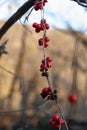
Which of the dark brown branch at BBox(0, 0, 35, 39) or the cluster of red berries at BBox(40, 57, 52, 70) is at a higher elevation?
the dark brown branch at BBox(0, 0, 35, 39)

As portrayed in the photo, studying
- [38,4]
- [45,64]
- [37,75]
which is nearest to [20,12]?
[38,4]

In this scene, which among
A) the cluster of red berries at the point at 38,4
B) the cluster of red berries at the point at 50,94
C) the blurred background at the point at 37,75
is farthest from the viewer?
the blurred background at the point at 37,75

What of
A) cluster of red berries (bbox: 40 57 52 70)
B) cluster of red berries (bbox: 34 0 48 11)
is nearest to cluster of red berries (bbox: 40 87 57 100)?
cluster of red berries (bbox: 40 57 52 70)

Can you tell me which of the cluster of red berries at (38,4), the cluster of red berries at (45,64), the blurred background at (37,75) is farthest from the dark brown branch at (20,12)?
the blurred background at (37,75)

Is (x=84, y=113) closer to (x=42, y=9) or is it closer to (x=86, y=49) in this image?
(x=86, y=49)

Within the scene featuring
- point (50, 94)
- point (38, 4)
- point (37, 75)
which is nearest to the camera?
point (50, 94)

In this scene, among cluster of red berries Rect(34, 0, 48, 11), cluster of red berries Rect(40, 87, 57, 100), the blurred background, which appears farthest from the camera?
the blurred background

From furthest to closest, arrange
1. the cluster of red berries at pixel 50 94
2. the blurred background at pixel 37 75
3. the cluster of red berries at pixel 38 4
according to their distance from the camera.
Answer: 1. the blurred background at pixel 37 75
2. the cluster of red berries at pixel 38 4
3. the cluster of red berries at pixel 50 94

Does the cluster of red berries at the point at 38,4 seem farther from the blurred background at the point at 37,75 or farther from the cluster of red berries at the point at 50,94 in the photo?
the blurred background at the point at 37,75

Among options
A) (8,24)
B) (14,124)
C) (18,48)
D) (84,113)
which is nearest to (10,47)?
(18,48)

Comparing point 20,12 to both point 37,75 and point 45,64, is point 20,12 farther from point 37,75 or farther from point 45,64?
point 37,75

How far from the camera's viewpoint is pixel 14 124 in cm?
454

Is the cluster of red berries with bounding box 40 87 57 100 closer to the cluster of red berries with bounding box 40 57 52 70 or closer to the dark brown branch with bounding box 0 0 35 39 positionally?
the cluster of red berries with bounding box 40 57 52 70

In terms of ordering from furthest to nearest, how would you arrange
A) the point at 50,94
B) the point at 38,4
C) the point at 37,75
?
the point at 37,75
the point at 38,4
the point at 50,94
